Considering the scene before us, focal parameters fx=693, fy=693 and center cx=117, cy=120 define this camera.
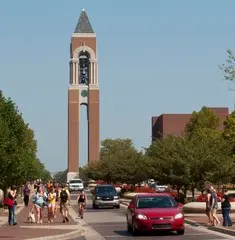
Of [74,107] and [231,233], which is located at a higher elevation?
[74,107]

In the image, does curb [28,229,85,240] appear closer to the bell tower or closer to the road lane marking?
the road lane marking

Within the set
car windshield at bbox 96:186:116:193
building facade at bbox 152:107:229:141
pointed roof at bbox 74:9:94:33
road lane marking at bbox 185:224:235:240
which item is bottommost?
road lane marking at bbox 185:224:235:240

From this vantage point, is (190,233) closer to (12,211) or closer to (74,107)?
(12,211)

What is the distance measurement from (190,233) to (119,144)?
127m

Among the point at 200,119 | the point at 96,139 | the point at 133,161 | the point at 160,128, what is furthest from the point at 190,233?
the point at 160,128

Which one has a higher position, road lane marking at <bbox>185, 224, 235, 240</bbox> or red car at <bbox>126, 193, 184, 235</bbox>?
red car at <bbox>126, 193, 184, 235</bbox>

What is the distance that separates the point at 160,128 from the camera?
17375cm

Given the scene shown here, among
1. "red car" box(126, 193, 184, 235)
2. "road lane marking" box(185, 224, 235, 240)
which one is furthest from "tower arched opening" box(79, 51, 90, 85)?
"red car" box(126, 193, 184, 235)

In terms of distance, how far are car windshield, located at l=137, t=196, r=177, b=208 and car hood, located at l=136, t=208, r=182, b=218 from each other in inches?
22.7

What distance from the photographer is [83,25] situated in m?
157

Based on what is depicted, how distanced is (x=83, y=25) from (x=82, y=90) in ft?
55.9

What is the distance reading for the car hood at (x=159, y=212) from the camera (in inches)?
933

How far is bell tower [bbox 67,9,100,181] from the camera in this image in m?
146

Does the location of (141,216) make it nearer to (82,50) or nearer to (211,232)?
(211,232)
